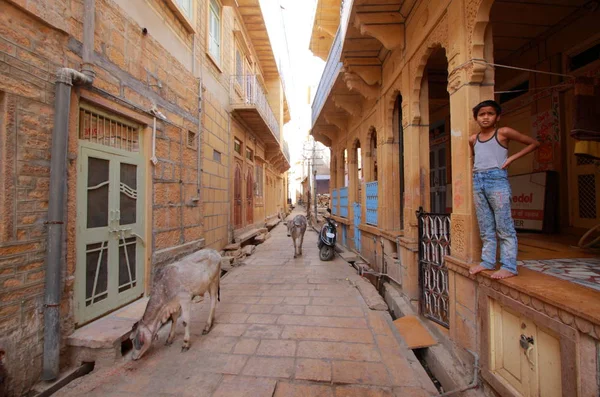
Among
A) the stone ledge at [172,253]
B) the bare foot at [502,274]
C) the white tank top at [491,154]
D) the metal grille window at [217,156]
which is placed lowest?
the stone ledge at [172,253]

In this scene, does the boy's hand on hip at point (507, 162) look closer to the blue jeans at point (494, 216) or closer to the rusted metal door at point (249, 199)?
the blue jeans at point (494, 216)

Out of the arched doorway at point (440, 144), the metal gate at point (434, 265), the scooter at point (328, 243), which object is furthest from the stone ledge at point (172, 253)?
the arched doorway at point (440, 144)

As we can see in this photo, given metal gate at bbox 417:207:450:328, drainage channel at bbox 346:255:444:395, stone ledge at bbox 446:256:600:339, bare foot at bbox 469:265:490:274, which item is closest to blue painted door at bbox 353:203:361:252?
drainage channel at bbox 346:255:444:395

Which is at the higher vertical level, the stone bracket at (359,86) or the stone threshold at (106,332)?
the stone bracket at (359,86)

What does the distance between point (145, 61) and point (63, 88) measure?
77.6 inches

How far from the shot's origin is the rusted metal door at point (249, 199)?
11.9 metres

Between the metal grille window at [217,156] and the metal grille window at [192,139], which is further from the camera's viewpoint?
the metal grille window at [217,156]

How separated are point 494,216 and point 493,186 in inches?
11.7

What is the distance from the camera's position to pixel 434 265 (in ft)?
12.4

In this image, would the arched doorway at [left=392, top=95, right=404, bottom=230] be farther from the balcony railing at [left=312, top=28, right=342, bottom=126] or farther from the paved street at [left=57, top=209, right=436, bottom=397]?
the paved street at [left=57, top=209, right=436, bottom=397]

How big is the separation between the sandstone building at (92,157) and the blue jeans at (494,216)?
14.0 feet

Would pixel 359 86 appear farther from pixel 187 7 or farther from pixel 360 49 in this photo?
pixel 187 7

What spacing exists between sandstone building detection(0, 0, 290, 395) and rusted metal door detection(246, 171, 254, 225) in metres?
4.59

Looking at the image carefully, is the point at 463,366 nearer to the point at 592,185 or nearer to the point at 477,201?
the point at 477,201
